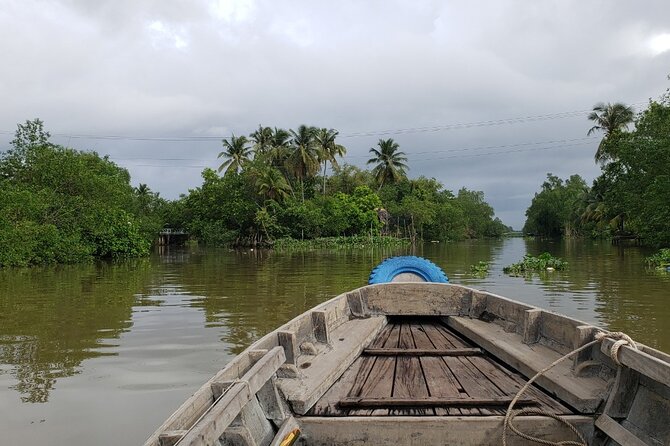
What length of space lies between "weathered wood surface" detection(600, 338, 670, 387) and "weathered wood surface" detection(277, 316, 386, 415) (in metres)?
1.79

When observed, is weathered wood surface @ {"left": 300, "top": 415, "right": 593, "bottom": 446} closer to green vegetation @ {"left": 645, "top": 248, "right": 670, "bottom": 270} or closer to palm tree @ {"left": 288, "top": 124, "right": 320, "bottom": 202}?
green vegetation @ {"left": 645, "top": 248, "right": 670, "bottom": 270}

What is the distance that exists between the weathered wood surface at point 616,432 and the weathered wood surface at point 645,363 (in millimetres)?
315

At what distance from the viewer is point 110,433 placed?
461 centimetres

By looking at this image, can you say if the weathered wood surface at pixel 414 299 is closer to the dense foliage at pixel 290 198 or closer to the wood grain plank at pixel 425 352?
the wood grain plank at pixel 425 352

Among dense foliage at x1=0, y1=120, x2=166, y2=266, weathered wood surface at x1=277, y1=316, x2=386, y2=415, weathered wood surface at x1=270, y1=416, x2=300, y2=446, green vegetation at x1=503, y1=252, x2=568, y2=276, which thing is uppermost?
dense foliage at x1=0, y1=120, x2=166, y2=266

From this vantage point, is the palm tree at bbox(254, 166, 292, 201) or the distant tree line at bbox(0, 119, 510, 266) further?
the palm tree at bbox(254, 166, 292, 201)

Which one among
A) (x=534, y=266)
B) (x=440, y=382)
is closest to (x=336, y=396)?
(x=440, y=382)

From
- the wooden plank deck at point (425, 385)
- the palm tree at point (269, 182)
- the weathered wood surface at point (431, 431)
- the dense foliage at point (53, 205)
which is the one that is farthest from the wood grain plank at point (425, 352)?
the palm tree at point (269, 182)

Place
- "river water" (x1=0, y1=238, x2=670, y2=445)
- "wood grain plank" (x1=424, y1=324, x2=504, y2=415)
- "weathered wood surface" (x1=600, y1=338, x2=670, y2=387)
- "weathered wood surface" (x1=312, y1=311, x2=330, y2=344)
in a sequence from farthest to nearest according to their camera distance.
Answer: "river water" (x1=0, y1=238, x2=670, y2=445) < "weathered wood surface" (x1=312, y1=311, x2=330, y2=344) < "wood grain plank" (x1=424, y1=324, x2=504, y2=415) < "weathered wood surface" (x1=600, y1=338, x2=670, y2=387)

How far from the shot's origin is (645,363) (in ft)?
9.10

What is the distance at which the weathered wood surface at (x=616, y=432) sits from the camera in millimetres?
2698

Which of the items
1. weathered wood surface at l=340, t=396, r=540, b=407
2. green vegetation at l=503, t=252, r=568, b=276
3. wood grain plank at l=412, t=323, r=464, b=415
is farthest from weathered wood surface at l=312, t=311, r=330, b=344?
green vegetation at l=503, t=252, r=568, b=276

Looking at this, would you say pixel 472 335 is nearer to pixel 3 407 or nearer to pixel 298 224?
pixel 3 407

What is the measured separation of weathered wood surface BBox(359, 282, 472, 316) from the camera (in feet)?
21.8
